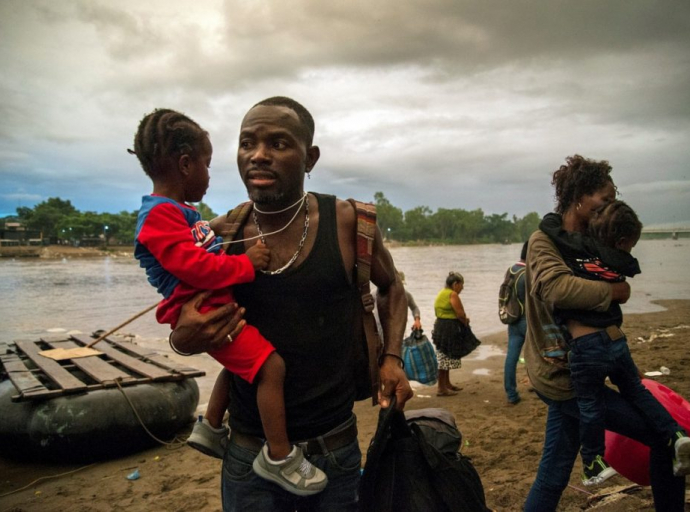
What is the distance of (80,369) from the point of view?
608 centimetres

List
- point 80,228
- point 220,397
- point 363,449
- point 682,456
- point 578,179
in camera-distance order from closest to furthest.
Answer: point 220,397 → point 682,456 → point 578,179 → point 363,449 → point 80,228

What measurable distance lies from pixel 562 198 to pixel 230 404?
86.4 inches

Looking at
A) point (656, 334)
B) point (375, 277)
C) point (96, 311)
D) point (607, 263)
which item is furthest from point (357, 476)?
point (96, 311)

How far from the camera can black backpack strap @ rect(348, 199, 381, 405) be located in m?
1.90

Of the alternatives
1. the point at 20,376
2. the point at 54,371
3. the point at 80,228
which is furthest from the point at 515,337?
the point at 80,228

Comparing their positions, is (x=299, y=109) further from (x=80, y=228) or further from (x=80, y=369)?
(x=80, y=228)

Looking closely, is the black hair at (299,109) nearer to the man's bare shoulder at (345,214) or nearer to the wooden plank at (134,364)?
the man's bare shoulder at (345,214)

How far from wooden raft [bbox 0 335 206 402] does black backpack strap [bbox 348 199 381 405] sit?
14.4ft

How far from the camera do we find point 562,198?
2.84 metres

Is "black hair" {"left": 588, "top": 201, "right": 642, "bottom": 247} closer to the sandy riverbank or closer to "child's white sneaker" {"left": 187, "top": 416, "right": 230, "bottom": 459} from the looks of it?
the sandy riverbank

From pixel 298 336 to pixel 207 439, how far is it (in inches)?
25.9

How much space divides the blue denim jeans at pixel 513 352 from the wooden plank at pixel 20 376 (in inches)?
217

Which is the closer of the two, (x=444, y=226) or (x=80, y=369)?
(x=80, y=369)

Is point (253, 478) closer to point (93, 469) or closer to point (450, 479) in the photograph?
point (450, 479)
